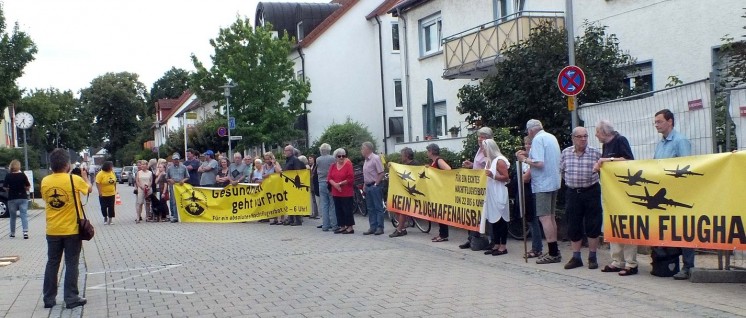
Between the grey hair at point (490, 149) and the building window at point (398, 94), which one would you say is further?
the building window at point (398, 94)

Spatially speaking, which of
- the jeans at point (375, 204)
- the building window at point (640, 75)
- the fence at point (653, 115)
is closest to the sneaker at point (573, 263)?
the fence at point (653, 115)

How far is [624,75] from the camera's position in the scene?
16.5 metres

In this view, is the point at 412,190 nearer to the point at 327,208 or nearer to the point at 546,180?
the point at 327,208

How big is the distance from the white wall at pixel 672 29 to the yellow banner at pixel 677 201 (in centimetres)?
764

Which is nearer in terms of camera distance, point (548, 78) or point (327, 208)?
point (548, 78)

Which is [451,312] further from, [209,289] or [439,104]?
[439,104]

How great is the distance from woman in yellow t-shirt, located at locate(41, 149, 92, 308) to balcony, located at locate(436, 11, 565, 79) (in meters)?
12.5

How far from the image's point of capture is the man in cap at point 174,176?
67.2ft

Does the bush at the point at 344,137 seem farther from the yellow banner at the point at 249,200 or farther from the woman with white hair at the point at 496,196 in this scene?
the woman with white hair at the point at 496,196

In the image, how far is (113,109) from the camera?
102 metres

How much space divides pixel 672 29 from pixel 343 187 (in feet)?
25.5

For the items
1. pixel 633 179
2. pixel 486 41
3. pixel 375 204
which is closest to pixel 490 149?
pixel 633 179

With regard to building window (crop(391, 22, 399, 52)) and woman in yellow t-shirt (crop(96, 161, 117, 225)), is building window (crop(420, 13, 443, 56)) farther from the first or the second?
woman in yellow t-shirt (crop(96, 161, 117, 225))

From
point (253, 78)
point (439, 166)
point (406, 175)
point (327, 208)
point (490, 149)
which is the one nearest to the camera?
point (490, 149)
